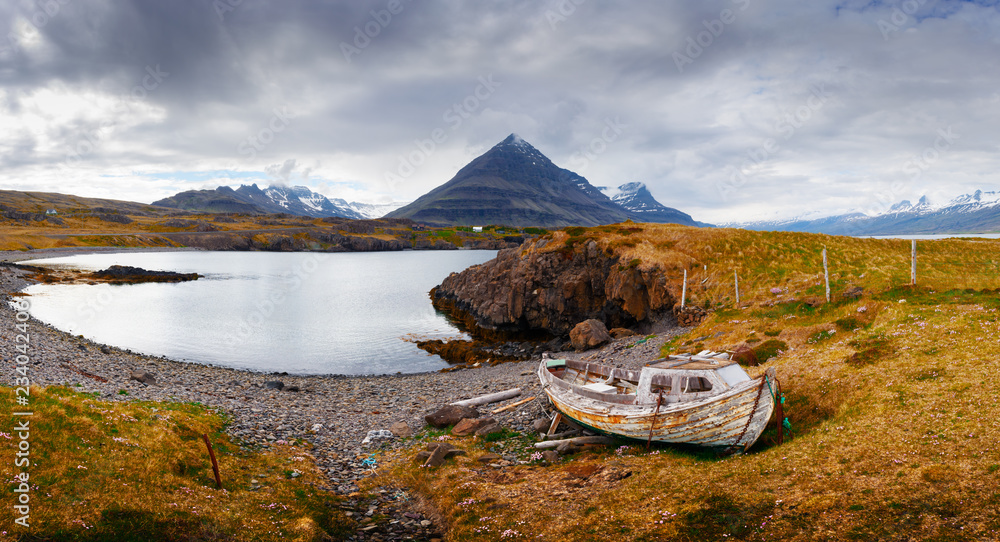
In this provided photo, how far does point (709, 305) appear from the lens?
1644 inches

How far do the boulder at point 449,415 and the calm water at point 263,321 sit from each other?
23.8 meters

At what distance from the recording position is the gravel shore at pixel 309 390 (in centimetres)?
2217

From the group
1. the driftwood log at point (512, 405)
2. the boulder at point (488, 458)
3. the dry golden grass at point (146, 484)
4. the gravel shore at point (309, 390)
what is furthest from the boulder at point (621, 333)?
the dry golden grass at point (146, 484)

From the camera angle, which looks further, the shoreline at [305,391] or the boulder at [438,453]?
the shoreline at [305,391]

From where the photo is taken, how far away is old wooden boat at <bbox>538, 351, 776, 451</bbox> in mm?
14906

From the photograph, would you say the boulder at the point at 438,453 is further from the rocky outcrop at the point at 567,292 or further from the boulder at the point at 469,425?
the rocky outcrop at the point at 567,292

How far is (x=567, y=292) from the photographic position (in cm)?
5750

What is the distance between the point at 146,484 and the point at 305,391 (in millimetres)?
23492

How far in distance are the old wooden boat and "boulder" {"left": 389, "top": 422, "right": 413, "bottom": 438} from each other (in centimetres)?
786

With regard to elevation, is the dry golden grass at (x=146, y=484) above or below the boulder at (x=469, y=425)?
above

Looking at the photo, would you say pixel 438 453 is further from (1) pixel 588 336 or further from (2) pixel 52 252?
(2) pixel 52 252

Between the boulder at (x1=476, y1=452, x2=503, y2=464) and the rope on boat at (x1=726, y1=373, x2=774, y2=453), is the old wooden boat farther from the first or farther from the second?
the boulder at (x1=476, y1=452, x2=503, y2=464)

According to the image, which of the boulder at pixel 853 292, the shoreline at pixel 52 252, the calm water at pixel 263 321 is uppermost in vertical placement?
the shoreline at pixel 52 252

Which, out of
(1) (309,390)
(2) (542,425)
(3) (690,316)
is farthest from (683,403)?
(1) (309,390)
